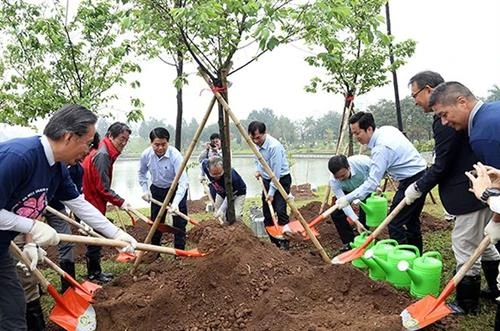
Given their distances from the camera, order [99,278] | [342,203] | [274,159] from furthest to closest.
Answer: [274,159], [99,278], [342,203]

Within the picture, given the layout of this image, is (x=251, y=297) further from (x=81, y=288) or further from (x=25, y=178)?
(x=25, y=178)

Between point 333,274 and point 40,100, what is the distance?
14.3 feet

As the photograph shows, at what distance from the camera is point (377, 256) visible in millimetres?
4074

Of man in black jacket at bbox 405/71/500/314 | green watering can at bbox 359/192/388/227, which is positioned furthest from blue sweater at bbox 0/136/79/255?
green watering can at bbox 359/192/388/227

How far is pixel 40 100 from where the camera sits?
5.82m

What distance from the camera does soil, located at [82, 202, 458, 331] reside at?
3.34 metres

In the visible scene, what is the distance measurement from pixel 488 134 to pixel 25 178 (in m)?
2.82

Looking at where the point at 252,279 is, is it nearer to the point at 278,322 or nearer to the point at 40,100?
the point at 278,322

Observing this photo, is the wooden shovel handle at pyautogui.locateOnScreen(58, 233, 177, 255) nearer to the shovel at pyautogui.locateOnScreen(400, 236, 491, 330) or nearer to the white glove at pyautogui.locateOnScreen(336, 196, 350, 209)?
the white glove at pyautogui.locateOnScreen(336, 196, 350, 209)

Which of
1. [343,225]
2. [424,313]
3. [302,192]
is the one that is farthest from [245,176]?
[424,313]

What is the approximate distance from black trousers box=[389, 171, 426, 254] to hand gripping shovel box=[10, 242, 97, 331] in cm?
303

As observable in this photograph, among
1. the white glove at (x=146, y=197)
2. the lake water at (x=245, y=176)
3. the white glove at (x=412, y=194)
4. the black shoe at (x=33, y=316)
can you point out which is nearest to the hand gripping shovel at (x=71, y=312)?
the black shoe at (x=33, y=316)

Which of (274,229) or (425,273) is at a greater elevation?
(425,273)

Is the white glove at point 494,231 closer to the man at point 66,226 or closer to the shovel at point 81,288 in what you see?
the shovel at point 81,288
